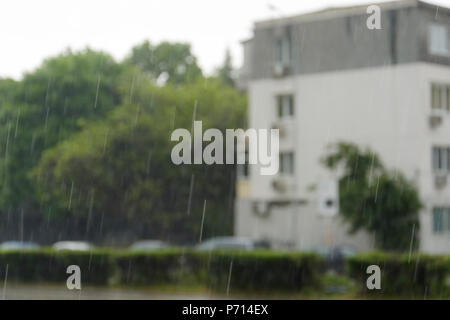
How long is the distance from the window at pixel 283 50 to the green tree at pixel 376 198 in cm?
727

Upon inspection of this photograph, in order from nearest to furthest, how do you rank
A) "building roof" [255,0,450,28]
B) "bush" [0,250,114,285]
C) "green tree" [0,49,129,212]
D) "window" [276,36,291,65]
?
1. "bush" [0,250,114,285]
2. "building roof" [255,0,450,28]
3. "window" [276,36,291,65]
4. "green tree" [0,49,129,212]

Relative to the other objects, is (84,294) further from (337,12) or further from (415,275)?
(337,12)

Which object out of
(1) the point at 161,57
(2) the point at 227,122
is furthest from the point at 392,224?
(1) the point at 161,57

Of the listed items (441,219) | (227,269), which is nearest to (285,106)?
(441,219)

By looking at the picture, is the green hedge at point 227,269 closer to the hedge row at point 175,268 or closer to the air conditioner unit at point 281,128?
the hedge row at point 175,268

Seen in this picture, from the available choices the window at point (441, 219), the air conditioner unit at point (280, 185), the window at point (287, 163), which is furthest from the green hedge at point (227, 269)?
the window at point (287, 163)

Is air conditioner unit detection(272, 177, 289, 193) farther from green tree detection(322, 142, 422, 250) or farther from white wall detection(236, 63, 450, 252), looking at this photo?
green tree detection(322, 142, 422, 250)

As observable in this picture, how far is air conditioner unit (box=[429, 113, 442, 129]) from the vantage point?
1567 inches

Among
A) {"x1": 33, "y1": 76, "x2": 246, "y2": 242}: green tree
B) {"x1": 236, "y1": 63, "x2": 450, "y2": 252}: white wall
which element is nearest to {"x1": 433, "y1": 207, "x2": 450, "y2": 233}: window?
{"x1": 236, "y1": 63, "x2": 450, "y2": 252}: white wall

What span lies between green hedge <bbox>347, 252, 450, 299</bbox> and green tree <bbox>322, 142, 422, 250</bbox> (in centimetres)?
1704

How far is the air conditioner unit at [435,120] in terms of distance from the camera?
3981 cm

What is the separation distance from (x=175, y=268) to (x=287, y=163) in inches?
790
